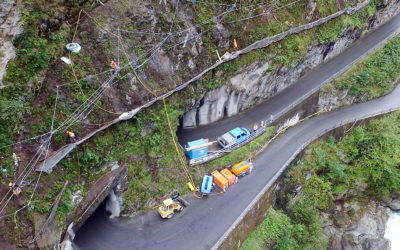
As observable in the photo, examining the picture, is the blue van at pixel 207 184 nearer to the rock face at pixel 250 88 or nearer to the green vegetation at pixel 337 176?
the green vegetation at pixel 337 176

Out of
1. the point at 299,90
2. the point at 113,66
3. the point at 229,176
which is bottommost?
the point at 113,66

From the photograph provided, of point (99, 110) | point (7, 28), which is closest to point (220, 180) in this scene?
point (99, 110)

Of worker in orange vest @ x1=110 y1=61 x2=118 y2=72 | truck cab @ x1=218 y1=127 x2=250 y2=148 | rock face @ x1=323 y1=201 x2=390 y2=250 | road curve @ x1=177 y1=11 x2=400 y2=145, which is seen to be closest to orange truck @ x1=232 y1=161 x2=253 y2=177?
truck cab @ x1=218 y1=127 x2=250 y2=148

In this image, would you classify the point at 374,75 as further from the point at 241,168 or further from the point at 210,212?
the point at 210,212

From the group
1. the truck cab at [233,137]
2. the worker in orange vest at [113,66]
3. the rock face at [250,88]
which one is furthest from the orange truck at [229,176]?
the worker in orange vest at [113,66]

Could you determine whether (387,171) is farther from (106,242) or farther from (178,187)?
(106,242)

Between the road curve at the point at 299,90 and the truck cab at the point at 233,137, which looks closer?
the truck cab at the point at 233,137
